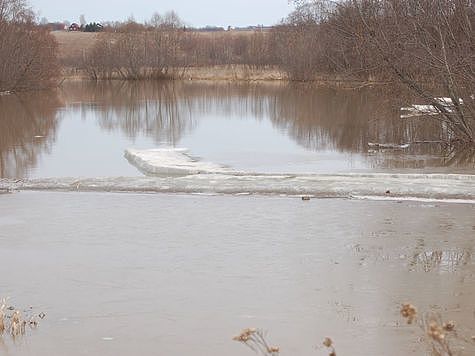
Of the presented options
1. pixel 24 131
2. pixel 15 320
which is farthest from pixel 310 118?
pixel 15 320

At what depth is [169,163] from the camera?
17.2 m

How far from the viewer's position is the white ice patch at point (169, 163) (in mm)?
16188

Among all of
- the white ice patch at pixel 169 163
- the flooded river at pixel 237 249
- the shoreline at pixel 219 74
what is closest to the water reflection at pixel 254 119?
the flooded river at pixel 237 249

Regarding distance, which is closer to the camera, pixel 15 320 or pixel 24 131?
pixel 15 320

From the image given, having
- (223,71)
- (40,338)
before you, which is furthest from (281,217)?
(223,71)

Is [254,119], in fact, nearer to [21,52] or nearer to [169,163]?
[169,163]

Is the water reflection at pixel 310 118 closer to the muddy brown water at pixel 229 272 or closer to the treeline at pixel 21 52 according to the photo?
the treeline at pixel 21 52

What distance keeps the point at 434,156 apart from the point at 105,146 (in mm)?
9371

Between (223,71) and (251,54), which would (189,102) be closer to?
(223,71)

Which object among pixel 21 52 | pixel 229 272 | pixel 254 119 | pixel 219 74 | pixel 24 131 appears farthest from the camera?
pixel 219 74

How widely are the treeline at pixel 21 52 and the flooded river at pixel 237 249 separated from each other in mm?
31543

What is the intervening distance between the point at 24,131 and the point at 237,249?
58.2 ft

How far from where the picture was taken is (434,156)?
19.3 meters

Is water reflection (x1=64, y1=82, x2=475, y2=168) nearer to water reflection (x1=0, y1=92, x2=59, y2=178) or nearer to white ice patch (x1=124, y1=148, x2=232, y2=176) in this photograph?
water reflection (x1=0, y1=92, x2=59, y2=178)
